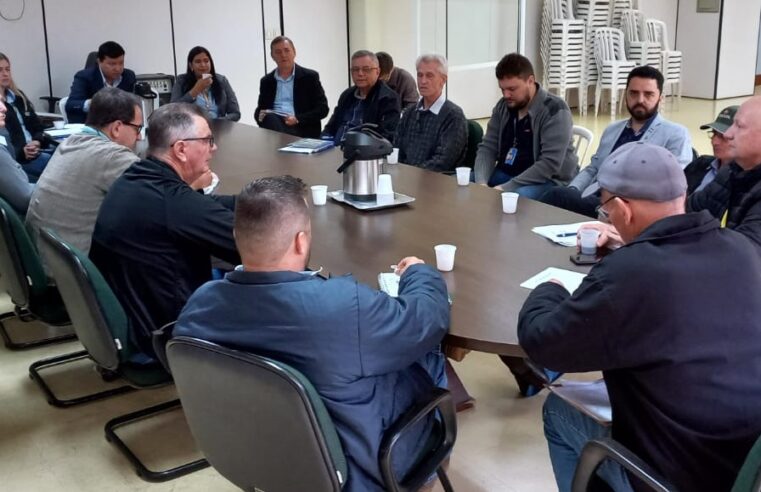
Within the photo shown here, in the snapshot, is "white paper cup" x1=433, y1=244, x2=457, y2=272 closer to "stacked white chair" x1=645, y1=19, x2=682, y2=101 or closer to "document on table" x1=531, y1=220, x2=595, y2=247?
"document on table" x1=531, y1=220, x2=595, y2=247

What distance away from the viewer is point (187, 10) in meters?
8.32

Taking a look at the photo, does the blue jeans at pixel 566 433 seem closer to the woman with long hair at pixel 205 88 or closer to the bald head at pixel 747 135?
the bald head at pixel 747 135

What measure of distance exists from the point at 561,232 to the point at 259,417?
4.68ft

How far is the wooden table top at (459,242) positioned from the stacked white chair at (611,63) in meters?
7.27

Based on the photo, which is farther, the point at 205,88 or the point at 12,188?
the point at 205,88

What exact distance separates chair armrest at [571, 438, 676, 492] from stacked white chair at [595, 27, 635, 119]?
921 cm

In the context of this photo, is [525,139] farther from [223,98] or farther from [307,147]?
[223,98]

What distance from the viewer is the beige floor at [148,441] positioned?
260cm

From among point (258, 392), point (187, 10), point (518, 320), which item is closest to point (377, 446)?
point (258, 392)

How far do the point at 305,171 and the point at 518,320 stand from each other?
2.26 metres

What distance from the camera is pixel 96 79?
664 cm

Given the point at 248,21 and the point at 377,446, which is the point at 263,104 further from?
the point at 377,446

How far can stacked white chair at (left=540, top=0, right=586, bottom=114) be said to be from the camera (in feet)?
33.6

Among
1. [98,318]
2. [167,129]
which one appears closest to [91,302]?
[98,318]
